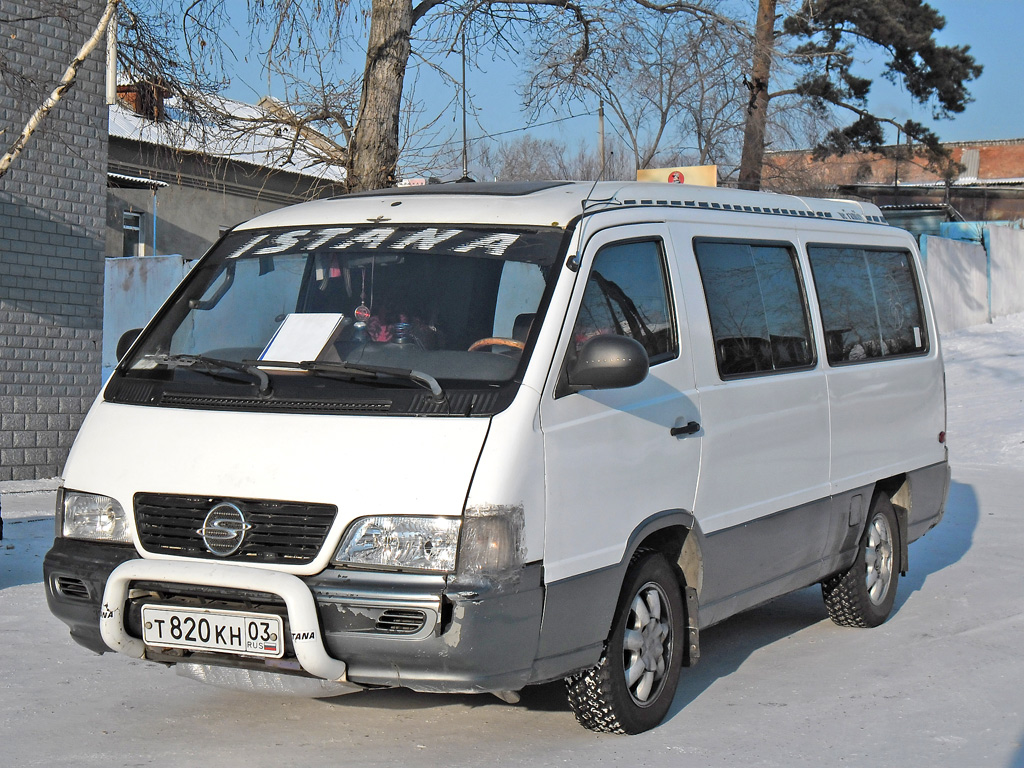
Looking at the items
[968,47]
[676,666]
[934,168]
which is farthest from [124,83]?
[934,168]

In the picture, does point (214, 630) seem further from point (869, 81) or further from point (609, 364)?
point (869, 81)

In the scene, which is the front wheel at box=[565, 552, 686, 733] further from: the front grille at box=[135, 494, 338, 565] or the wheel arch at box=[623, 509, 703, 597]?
the front grille at box=[135, 494, 338, 565]

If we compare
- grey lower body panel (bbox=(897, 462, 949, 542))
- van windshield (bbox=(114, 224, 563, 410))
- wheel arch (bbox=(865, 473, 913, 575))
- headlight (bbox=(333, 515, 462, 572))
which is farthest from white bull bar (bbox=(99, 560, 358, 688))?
grey lower body panel (bbox=(897, 462, 949, 542))

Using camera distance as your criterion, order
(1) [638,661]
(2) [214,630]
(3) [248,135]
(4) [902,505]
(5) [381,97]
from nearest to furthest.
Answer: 1. (2) [214,630]
2. (1) [638,661]
3. (4) [902,505]
4. (5) [381,97]
5. (3) [248,135]

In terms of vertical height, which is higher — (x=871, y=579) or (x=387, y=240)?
(x=387, y=240)

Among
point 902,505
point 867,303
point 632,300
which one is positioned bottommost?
point 902,505

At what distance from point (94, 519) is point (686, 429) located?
225cm

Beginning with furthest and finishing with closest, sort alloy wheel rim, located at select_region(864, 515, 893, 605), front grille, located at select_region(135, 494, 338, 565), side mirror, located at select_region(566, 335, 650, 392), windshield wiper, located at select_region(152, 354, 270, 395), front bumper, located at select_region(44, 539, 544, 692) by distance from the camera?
alloy wheel rim, located at select_region(864, 515, 893, 605) → windshield wiper, located at select_region(152, 354, 270, 395) → side mirror, located at select_region(566, 335, 650, 392) → front grille, located at select_region(135, 494, 338, 565) → front bumper, located at select_region(44, 539, 544, 692)

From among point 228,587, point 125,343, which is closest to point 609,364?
point 228,587

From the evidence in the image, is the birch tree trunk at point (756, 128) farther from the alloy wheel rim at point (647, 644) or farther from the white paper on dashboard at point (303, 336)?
the white paper on dashboard at point (303, 336)

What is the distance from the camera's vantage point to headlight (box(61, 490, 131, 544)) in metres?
4.19

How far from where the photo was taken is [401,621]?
3.81m

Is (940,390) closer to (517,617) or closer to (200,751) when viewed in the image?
(517,617)

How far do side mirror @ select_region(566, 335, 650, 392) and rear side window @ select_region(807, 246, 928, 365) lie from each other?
2262 mm
